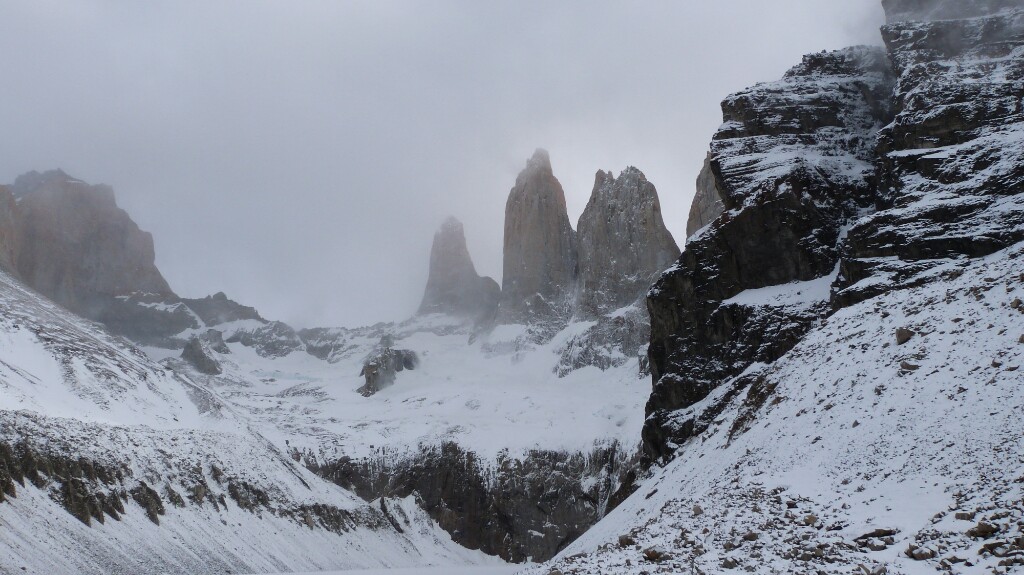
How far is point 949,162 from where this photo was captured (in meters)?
57.8

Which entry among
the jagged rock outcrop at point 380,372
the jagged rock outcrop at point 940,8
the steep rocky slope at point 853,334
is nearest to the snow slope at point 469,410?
the jagged rock outcrop at point 380,372

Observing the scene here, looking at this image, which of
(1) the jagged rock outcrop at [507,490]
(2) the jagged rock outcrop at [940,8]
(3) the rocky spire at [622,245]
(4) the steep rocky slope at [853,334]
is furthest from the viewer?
(3) the rocky spire at [622,245]

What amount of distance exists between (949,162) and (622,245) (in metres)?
133

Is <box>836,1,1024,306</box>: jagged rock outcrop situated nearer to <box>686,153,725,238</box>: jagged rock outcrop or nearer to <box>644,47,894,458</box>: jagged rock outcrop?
<box>644,47,894,458</box>: jagged rock outcrop

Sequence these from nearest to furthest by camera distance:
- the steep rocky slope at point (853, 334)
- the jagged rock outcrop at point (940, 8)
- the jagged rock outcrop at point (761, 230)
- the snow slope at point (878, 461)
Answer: the snow slope at point (878, 461)
the steep rocky slope at point (853, 334)
the jagged rock outcrop at point (761, 230)
the jagged rock outcrop at point (940, 8)

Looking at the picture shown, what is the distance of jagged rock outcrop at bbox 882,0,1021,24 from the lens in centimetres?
7681

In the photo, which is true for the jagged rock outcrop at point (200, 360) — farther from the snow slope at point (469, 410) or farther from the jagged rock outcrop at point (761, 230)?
the jagged rock outcrop at point (761, 230)

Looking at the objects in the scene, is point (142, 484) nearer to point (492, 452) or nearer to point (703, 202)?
point (492, 452)

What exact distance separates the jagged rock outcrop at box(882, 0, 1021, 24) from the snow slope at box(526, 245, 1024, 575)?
4258 cm

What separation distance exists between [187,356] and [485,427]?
94418 millimetres

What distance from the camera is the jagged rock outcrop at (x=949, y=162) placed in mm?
52062

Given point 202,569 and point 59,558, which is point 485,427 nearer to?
point 202,569

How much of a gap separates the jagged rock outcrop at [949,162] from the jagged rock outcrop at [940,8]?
7.80 ft

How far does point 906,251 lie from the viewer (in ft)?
178
